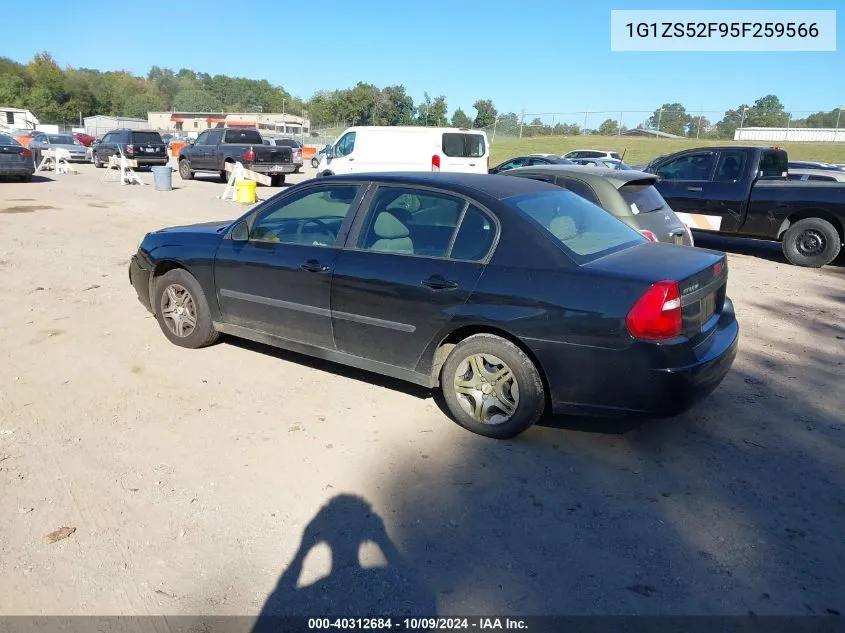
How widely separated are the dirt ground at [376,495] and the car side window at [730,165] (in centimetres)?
575

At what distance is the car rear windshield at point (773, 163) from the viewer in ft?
34.1

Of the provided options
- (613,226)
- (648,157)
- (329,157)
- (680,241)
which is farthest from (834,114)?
(613,226)

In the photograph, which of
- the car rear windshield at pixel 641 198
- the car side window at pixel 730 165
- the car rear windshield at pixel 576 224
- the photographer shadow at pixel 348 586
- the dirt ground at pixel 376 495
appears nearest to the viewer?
the photographer shadow at pixel 348 586

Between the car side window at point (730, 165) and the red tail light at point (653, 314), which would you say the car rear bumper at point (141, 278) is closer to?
the red tail light at point (653, 314)

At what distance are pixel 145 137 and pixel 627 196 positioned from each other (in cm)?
2410

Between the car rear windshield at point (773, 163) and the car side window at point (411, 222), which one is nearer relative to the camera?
the car side window at point (411, 222)

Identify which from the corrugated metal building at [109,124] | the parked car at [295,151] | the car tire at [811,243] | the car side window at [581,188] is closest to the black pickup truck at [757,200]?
the car tire at [811,243]

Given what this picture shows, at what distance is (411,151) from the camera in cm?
1645

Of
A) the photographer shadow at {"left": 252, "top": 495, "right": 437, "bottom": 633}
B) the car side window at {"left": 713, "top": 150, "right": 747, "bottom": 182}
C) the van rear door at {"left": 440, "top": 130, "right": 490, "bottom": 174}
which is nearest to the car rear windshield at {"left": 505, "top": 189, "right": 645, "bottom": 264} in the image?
the photographer shadow at {"left": 252, "top": 495, "right": 437, "bottom": 633}

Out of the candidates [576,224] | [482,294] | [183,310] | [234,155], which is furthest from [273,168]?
[482,294]

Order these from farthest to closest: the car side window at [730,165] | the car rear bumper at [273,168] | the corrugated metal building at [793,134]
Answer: the corrugated metal building at [793,134] < the car rear bumper at [273,168] < the car side window at [730,165]

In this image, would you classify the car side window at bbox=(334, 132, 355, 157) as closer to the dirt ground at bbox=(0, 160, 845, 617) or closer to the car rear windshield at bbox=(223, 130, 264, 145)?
the car rear windshield at bbox=(223, 130, 264, 145)

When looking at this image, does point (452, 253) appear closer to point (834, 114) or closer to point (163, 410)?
point (163, 410)

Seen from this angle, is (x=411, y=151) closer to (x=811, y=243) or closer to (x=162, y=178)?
(x=162, y=178)
